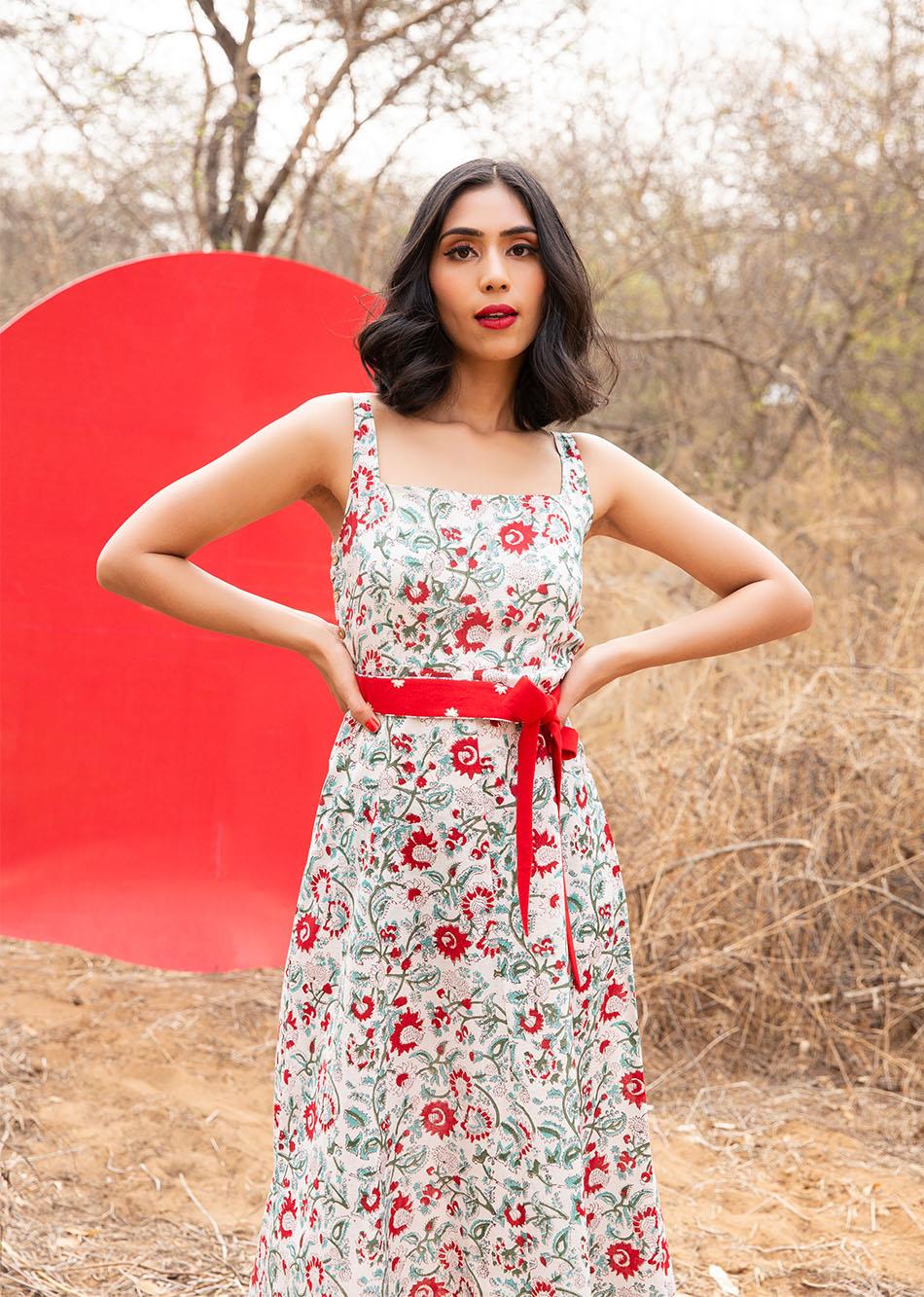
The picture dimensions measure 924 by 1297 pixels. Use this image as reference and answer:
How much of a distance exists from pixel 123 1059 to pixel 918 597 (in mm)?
2909

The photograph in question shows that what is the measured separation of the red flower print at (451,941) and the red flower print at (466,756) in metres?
0.20

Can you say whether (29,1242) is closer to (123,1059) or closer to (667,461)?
(123,1059)

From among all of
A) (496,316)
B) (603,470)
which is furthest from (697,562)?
(496,316)

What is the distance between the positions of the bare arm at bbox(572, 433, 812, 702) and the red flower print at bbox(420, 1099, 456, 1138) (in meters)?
0.65

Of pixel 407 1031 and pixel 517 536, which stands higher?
pixel 517 536

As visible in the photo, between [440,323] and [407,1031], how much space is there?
96 cm

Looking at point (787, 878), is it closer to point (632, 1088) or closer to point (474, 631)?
point (632, 1088)

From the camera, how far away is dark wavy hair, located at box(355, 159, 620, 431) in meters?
1.83

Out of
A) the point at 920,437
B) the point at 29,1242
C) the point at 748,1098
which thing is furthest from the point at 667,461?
the point at 29,1242

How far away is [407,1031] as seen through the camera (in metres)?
1.70

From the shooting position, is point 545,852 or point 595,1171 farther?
point 595,1171

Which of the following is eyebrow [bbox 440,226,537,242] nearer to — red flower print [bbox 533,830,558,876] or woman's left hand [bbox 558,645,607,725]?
woman's left hand [bbox 558,645,607,725]

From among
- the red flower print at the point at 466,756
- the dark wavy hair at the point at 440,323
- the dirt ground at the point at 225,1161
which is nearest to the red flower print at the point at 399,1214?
the red flower print at the point at 466,756

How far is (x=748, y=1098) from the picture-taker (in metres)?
3.35
